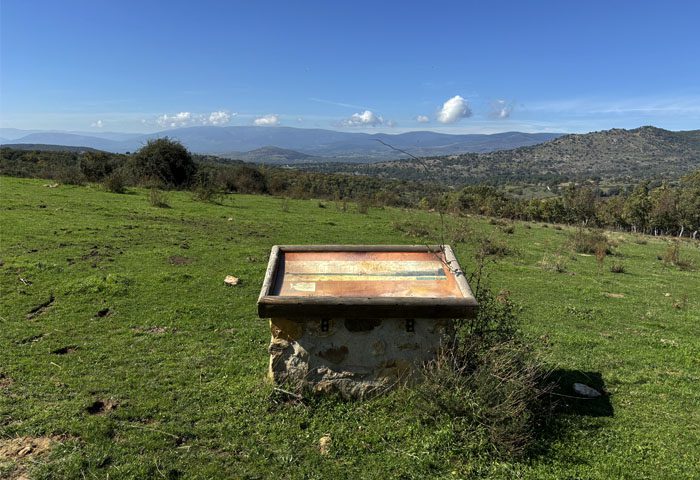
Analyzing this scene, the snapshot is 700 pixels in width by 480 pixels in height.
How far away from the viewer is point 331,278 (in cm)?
609

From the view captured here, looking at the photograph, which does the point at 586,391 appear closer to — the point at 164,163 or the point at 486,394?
the point at 486,394

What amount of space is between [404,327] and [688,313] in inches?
363

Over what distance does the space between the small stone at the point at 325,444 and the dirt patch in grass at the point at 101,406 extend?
8.23 ft

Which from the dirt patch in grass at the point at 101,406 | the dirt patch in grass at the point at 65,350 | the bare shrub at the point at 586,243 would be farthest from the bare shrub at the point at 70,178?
the bare shrub at the point at 586,243

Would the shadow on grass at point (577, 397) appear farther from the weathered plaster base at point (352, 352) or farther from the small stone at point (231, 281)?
the small stone at point (231, 281)

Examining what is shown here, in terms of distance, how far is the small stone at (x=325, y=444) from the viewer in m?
4.69

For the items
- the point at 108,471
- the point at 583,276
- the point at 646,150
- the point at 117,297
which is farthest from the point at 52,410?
the point at 646,150

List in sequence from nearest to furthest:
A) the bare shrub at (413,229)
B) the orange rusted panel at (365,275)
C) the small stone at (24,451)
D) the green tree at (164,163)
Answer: the small stone at (24,451) < the orange rusted panel at (365,275) < the bare shrub at (413,229) < the green tree at (164,163)

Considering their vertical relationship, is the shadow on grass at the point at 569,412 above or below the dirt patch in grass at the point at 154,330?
below

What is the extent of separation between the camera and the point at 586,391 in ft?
19.7

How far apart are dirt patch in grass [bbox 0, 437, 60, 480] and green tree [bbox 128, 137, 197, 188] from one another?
30.7 meters

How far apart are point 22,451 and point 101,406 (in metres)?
0.95

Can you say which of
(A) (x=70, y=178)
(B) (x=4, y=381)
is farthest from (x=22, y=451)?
(A) (x=70, y=178)

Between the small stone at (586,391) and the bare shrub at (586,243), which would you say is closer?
the small stone at (586,391)
